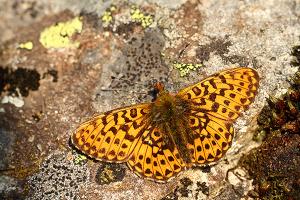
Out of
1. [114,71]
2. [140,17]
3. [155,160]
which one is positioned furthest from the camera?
[140,17]

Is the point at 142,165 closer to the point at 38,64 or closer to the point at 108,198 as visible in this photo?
the point at 108,198

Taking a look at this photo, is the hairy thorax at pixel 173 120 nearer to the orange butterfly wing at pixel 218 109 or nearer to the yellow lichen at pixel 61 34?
the orange butterfly wing at pixel 218 109

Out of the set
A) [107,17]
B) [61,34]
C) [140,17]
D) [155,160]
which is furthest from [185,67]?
[61,34]

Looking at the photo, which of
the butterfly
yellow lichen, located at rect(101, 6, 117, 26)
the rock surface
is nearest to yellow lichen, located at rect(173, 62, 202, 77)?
the rock surface

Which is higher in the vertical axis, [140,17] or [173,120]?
[140,17]

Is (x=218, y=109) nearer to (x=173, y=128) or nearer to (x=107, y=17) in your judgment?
(x=173, y=128)

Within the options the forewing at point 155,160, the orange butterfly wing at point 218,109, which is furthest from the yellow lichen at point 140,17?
the forewing at point 155,160
